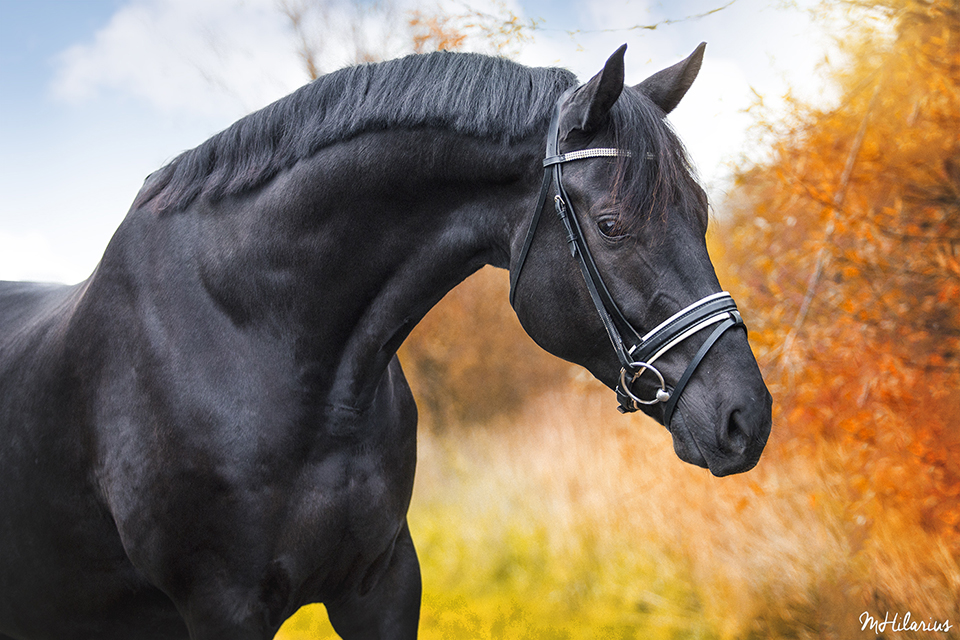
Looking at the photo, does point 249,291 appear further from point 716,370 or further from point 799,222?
point 799,222

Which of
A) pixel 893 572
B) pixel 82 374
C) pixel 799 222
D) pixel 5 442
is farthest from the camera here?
pixel 799 222

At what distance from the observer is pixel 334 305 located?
208cm

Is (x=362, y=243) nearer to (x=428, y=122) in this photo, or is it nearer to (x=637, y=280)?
(x=428, y=122)

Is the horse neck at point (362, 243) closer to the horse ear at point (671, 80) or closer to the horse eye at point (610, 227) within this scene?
the horse eye at point (610, 227)

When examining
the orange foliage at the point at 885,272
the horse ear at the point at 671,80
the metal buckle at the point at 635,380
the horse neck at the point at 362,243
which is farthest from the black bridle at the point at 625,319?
the orange foliage at the point at 885,272

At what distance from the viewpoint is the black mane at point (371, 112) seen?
6.49 ft

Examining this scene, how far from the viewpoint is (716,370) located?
67.3 inches

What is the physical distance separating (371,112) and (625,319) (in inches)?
39.0

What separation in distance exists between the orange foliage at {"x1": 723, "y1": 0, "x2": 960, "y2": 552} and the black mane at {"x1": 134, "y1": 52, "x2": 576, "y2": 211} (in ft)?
8.28

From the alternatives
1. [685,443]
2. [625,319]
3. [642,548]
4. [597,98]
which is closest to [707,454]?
[685,443]

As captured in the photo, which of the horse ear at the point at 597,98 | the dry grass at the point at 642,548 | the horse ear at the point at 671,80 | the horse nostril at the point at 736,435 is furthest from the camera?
the dry grass at the point at 642,548

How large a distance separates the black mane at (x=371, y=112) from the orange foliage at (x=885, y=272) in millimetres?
2524

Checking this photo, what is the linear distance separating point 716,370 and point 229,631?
159 cm

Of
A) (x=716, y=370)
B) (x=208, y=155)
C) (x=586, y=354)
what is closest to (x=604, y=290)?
(x=586, y=354)
